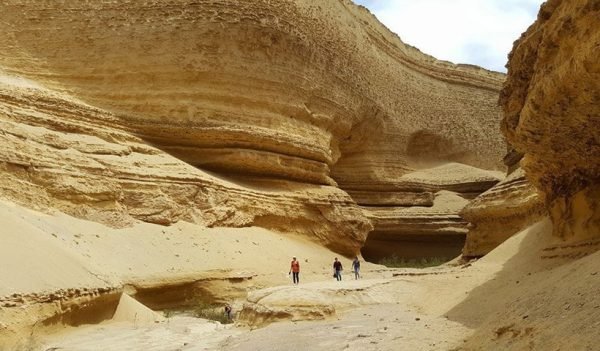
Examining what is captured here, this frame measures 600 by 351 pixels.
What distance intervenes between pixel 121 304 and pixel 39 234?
68.7 inches

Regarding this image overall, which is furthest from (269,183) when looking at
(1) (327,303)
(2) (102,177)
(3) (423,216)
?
(1) (327,303)

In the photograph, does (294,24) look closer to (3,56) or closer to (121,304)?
(3,56)

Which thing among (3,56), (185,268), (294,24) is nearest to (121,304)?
(185,268)

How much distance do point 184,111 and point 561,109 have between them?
1385 centimetres

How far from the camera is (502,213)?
629 inches

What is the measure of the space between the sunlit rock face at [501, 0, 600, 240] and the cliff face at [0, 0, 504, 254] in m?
9.77

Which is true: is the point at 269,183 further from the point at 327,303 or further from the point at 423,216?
the point at 327,303

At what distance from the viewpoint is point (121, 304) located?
9.80 m

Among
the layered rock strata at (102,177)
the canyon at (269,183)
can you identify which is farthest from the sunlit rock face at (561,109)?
the layered rock strata at (102,177)

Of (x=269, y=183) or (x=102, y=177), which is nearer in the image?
(x=102, y=177)

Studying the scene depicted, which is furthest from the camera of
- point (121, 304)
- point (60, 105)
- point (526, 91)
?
point (60, 105)

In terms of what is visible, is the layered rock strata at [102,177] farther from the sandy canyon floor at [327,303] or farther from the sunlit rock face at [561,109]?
the sunlit rock face at [561,109]

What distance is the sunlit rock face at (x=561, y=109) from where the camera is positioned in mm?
6266

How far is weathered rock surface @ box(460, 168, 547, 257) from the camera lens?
14432mm
